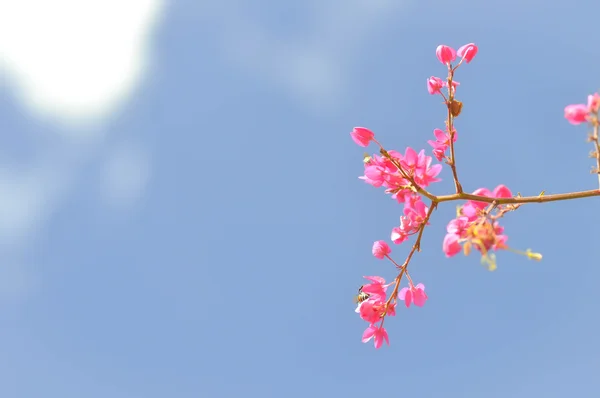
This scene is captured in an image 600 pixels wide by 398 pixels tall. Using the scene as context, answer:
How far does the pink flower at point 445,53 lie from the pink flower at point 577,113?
1303 millimetres

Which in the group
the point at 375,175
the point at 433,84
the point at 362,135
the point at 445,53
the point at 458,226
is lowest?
the point at 458,226

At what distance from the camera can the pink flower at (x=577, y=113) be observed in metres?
3.26

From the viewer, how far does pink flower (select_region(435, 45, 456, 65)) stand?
174 inches

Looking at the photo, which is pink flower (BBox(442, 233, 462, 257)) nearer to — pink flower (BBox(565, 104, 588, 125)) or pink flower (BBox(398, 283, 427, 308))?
pink flower (BBox(565, 104, 588, 125))

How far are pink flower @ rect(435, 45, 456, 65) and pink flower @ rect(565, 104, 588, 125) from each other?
1.30 meters

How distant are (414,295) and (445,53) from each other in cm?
172

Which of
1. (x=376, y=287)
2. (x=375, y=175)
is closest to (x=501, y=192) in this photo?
(x=375, y=175)

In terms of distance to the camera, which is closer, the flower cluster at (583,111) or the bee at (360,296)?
the flower cluster at (583,111)

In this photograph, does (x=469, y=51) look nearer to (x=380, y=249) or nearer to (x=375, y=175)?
(x=375, y=175)

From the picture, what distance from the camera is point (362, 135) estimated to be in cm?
436

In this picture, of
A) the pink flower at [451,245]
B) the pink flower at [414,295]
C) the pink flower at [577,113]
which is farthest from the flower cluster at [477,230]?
Result: the pink flower at [414,295]

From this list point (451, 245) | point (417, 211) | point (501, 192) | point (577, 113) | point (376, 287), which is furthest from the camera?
point (376, 287)

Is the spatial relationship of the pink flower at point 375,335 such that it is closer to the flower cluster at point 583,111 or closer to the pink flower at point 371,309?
the pink flower at point 371,309

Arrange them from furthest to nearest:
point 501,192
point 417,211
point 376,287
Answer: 1. point 376,287
2. point 417,211
3. point 501,192
